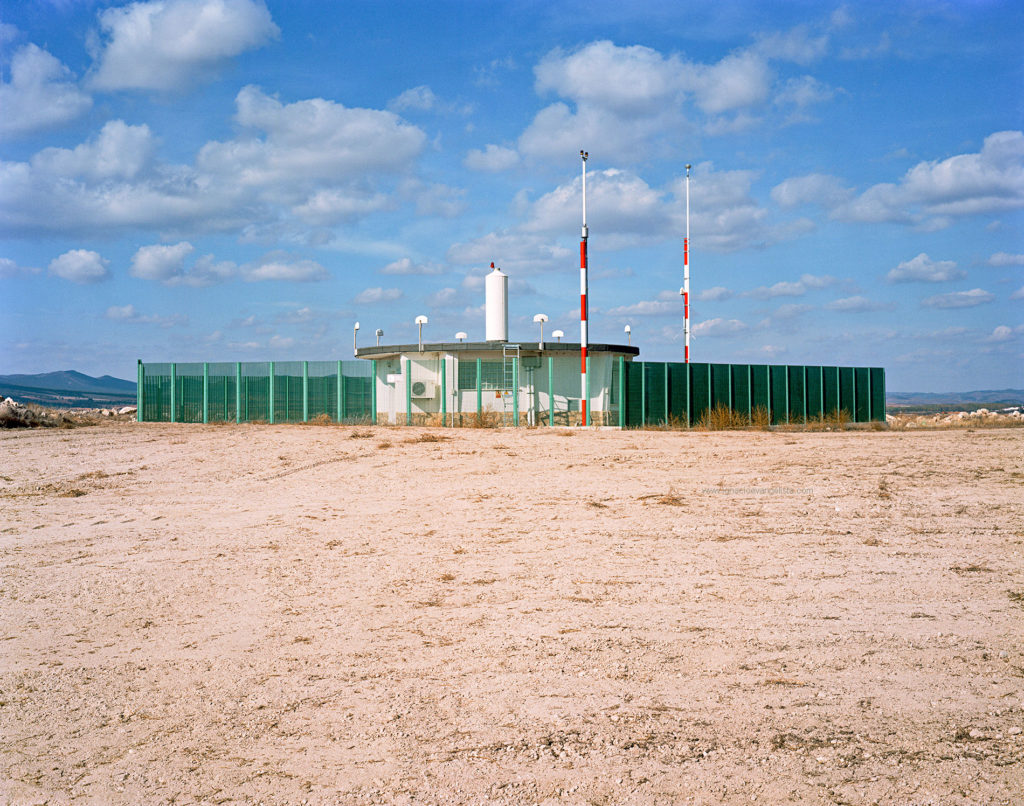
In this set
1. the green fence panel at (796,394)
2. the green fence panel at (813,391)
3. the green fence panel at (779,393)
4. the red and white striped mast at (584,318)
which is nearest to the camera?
the red and white striped mast at (584,318)

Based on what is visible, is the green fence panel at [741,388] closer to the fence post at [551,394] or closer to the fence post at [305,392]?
the fence post at [551,394]

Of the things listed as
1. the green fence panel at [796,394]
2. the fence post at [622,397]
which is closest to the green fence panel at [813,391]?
the green fence panel at [796,394]

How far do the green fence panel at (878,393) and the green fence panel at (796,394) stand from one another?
211 inches

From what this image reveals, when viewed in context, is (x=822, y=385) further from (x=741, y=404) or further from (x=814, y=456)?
(x=814, y=456)

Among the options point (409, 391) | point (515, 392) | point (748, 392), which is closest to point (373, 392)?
point (409, 391)

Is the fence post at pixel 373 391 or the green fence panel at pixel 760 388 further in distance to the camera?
the green fence panel at pixel 760 388

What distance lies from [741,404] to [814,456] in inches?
535

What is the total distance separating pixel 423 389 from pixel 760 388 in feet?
38.3

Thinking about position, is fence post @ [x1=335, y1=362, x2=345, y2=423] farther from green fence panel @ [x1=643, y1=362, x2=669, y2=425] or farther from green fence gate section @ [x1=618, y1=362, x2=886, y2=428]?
green fence panel @ [x1=643, y1=362, x2=669, y2=425]

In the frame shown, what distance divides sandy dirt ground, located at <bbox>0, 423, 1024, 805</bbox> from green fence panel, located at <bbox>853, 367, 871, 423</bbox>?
23028 mm

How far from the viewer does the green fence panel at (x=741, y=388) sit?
27078 mm

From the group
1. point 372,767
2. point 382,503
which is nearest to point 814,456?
point 382,503

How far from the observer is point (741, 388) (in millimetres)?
27312

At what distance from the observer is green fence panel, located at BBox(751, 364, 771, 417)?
27.7 meters
